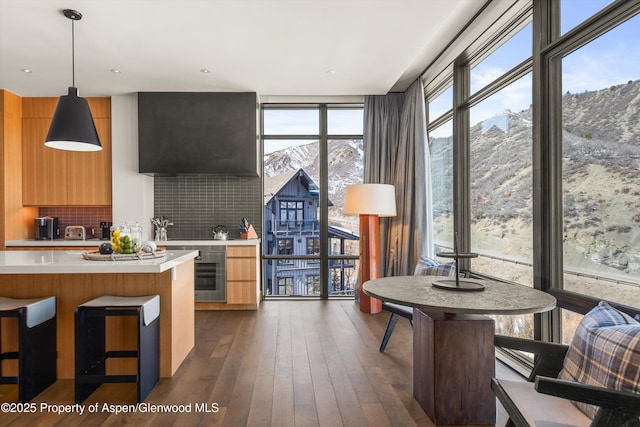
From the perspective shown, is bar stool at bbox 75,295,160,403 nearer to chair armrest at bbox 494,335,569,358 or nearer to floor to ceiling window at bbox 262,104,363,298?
chair armrest at bbox 494,335,569,358

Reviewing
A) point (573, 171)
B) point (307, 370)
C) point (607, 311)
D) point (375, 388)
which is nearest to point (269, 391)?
point (307, 370)

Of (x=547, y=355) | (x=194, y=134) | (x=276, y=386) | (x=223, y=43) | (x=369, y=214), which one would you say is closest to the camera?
(x=547, y=355)

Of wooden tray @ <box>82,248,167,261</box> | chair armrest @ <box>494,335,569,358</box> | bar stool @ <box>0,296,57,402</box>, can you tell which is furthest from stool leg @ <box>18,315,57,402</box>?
chair armrest @ <box>494,335,569,358</box>

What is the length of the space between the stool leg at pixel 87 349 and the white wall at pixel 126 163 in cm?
252

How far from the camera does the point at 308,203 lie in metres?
5.34

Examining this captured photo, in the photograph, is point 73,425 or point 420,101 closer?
point 73,425

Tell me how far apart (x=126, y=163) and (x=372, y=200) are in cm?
314

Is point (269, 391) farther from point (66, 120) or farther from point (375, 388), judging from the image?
point (66, 120)

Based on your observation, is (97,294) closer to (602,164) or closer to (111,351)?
(111,351)

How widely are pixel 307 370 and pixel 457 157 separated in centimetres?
240

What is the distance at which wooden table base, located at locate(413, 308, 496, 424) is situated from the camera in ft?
6.65

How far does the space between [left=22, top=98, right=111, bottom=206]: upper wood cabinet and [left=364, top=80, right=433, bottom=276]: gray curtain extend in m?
3.42

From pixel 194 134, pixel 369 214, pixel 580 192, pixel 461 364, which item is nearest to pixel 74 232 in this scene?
pixel 194 134

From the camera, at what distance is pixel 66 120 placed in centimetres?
283
